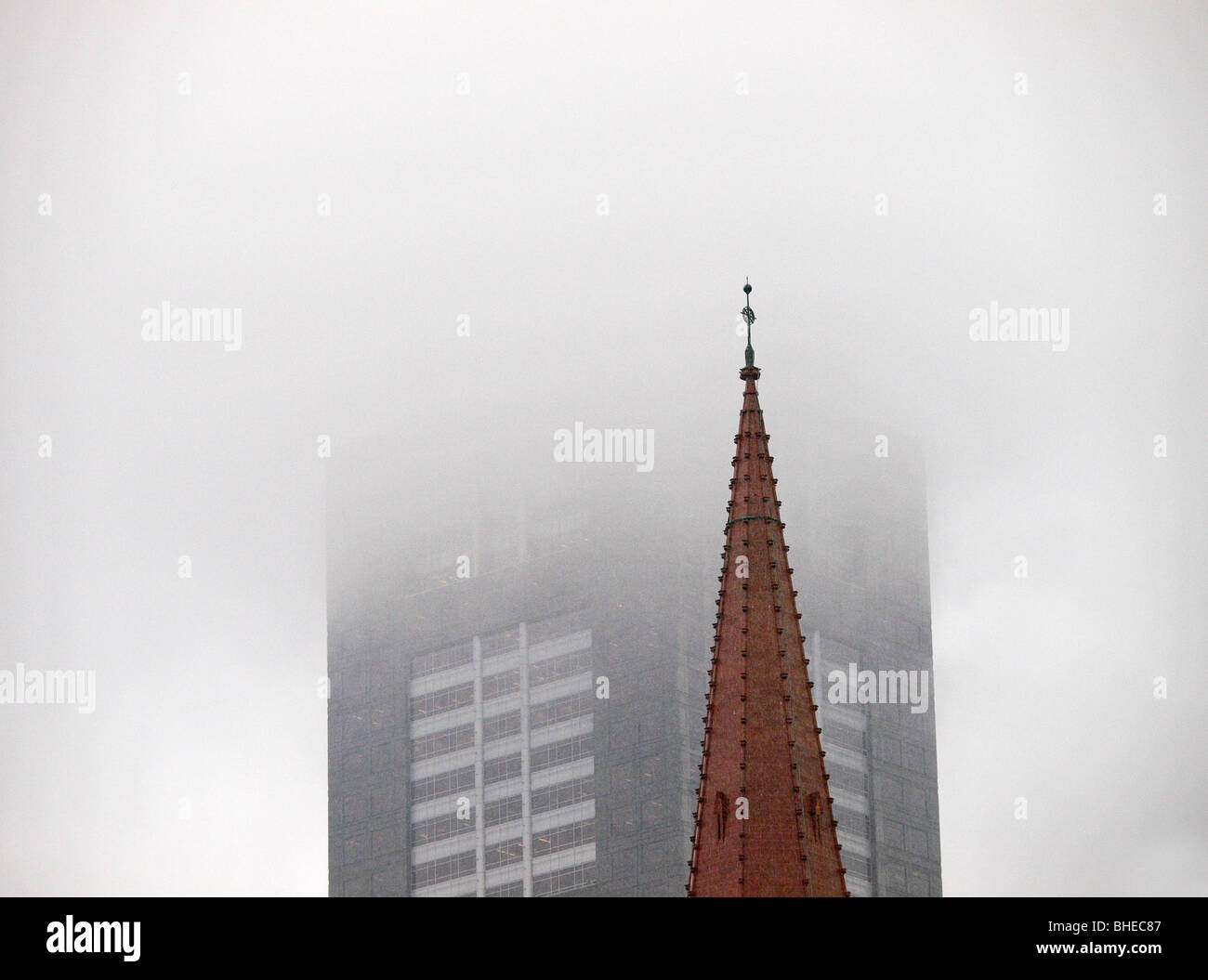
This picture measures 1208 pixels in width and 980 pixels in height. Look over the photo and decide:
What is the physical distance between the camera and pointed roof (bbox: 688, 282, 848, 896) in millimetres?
54969

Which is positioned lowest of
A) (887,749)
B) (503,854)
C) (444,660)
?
(503,854)

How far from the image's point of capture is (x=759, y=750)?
5656 centimetres

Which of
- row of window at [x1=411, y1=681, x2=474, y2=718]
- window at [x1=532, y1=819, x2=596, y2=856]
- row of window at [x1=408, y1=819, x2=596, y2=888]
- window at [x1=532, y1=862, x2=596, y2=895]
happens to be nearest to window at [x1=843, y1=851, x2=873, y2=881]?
window at [x1=532, y1=819, x2=596, y2=856]

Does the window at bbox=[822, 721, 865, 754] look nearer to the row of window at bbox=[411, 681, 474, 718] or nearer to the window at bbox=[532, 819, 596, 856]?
the window at bbox=[532, 819, 596, 856]

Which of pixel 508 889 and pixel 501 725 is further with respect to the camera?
pixel 501 725

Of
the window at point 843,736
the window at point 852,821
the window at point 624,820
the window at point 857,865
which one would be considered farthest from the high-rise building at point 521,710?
the window at point 852,821

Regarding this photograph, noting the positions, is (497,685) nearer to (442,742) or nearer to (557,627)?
(557,627)

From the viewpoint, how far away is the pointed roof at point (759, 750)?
54969 millimetres

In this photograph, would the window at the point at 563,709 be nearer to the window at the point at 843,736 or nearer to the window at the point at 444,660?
the window at the point at 444,660

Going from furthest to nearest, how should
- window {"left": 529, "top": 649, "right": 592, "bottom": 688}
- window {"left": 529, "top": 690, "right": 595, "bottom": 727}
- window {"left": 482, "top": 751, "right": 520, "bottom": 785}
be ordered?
window {"left": 482, "top": 751, "right": 520, "bottom": 785} < window {"left": 529, "top": 649, "right": 592, "bottom": 688} < window {"left": 529, "top": 690, "right": 595, "bottom": 727}

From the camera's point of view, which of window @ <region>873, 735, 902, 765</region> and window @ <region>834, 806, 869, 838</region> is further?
window @ <region>873, 735, 902, 765</region>

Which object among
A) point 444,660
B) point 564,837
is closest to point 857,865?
point 564,837
